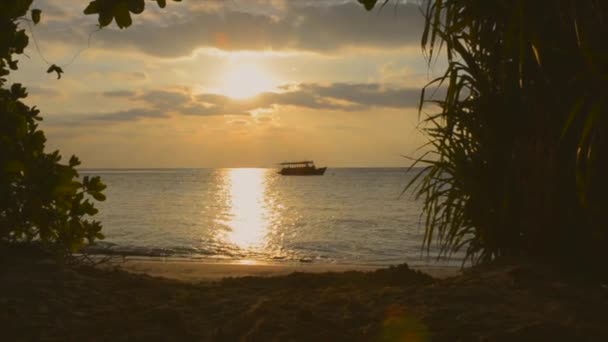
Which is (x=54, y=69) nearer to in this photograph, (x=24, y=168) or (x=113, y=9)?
(x=24, y=168)

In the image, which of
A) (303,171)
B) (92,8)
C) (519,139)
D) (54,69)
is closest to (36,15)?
(54,69)

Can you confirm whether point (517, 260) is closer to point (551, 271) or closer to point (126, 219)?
point (551, 271)

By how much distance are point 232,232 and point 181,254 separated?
7433 mm

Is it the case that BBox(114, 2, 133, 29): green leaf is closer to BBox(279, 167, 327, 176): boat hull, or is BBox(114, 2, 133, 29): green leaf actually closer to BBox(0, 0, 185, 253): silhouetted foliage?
BBox(0, 0, 185, 253): silhouetted foliage

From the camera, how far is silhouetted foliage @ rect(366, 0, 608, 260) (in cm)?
430

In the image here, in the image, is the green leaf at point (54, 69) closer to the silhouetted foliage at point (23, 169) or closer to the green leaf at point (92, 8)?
the silhouetted foliage at point (23, 169)

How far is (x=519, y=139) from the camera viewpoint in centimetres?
461

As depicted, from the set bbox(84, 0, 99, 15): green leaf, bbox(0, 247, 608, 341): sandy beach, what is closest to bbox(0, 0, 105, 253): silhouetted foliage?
bbox(0, 247, 608, 341): sandy beach

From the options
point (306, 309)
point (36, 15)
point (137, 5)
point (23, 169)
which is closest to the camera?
point (137, 5)

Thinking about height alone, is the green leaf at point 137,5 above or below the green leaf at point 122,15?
above

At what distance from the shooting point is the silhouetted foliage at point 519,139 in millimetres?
4305

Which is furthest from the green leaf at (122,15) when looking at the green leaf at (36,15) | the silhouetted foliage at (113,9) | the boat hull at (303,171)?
the boat hull at (303,171)

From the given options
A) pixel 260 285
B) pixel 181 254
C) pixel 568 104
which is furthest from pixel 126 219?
pixel 568 104

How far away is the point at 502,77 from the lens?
480 cm
